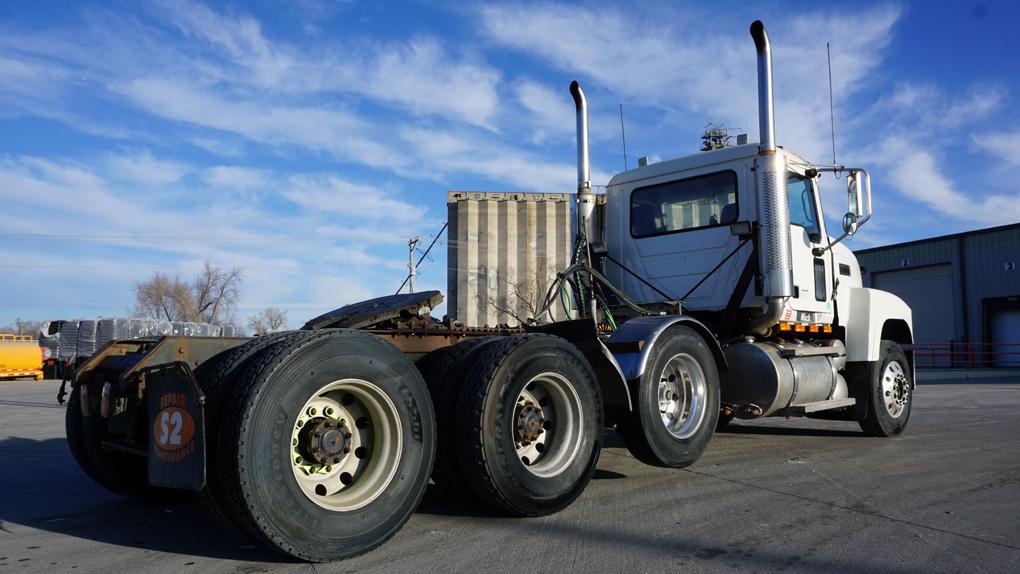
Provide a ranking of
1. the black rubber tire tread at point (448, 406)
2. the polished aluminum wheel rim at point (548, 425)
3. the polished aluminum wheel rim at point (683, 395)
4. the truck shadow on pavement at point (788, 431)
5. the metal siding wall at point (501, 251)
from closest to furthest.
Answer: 1. the black rubber tire tread at point (448, 406)
2. the polished aluminum wheel rim at point (548, 425)
3. the polished aluminum wheel rim at point (683, 395)
4. the truck shadow on pavement at point (788, 431)
5. the metal siding wall at point (501, 251)

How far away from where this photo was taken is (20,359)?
33.8 meters

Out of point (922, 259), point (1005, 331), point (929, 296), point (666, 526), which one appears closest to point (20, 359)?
point (666, 526)

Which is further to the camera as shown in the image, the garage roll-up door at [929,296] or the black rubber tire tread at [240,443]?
the garage roll-up door at [929,296]

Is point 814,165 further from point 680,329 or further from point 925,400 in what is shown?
point 925,400

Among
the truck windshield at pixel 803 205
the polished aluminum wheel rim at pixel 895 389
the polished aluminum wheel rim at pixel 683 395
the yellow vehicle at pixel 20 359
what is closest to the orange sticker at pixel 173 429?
the polished aluminum wheel rim at pixel 683 395

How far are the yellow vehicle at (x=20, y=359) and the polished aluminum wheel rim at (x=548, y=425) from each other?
118ft

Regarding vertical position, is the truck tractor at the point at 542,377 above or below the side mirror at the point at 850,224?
below

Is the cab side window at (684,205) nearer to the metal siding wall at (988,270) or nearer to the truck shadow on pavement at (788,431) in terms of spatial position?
the truck shadow on pavement at (788,431)

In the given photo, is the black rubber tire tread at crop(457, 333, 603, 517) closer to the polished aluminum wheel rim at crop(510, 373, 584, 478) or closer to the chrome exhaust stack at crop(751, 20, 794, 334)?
the polished aluminum wheel rim at crop(510, 373, 584, 478)

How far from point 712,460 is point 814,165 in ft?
10.9

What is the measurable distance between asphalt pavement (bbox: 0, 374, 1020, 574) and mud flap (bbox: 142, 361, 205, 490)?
21.7 inches

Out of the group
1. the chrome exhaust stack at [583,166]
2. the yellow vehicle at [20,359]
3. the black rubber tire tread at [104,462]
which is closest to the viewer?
the black rubber tire tread at [104,462]

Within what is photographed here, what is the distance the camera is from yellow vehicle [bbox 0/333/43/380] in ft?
109

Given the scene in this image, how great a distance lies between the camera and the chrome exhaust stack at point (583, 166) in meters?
8.19
